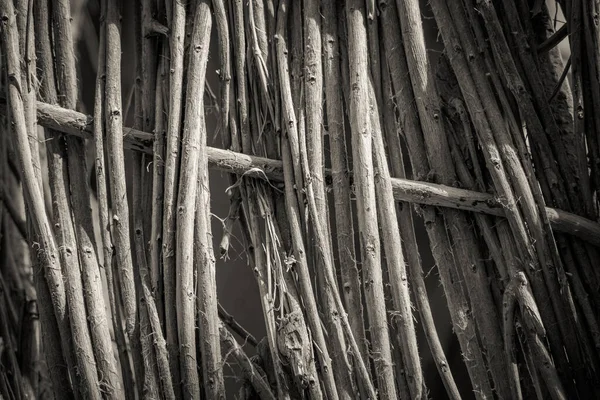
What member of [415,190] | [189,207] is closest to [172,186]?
[189,207]

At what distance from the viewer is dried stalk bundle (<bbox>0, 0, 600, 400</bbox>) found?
881 millimetres

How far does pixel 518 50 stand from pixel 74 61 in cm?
66

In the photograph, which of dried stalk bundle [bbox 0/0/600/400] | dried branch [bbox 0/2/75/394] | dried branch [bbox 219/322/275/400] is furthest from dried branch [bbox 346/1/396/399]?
dried branch [bbox 0/2/75/394]

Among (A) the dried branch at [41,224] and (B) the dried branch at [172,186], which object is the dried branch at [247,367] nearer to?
(B) the dried branch at [172,186]

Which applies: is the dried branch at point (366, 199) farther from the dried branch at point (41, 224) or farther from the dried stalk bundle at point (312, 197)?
the dried branch at point (41, 224)

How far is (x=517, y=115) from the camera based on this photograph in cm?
98

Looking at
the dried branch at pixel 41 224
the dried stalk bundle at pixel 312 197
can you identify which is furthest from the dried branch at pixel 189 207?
the dried branch at pixel 41 224

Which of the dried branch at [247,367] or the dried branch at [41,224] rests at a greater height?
the dried branch at [41,224]

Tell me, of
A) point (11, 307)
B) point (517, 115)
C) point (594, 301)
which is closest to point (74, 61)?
point (11, 307)

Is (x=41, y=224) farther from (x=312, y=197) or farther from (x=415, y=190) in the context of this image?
(x=415, y=190)

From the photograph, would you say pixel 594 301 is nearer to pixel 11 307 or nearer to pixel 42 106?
pixel 42 106

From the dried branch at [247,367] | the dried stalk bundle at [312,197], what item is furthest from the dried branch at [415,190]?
the dried branch at [247,367]

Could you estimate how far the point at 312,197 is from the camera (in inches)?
35.4

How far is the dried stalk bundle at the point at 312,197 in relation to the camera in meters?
0.88
